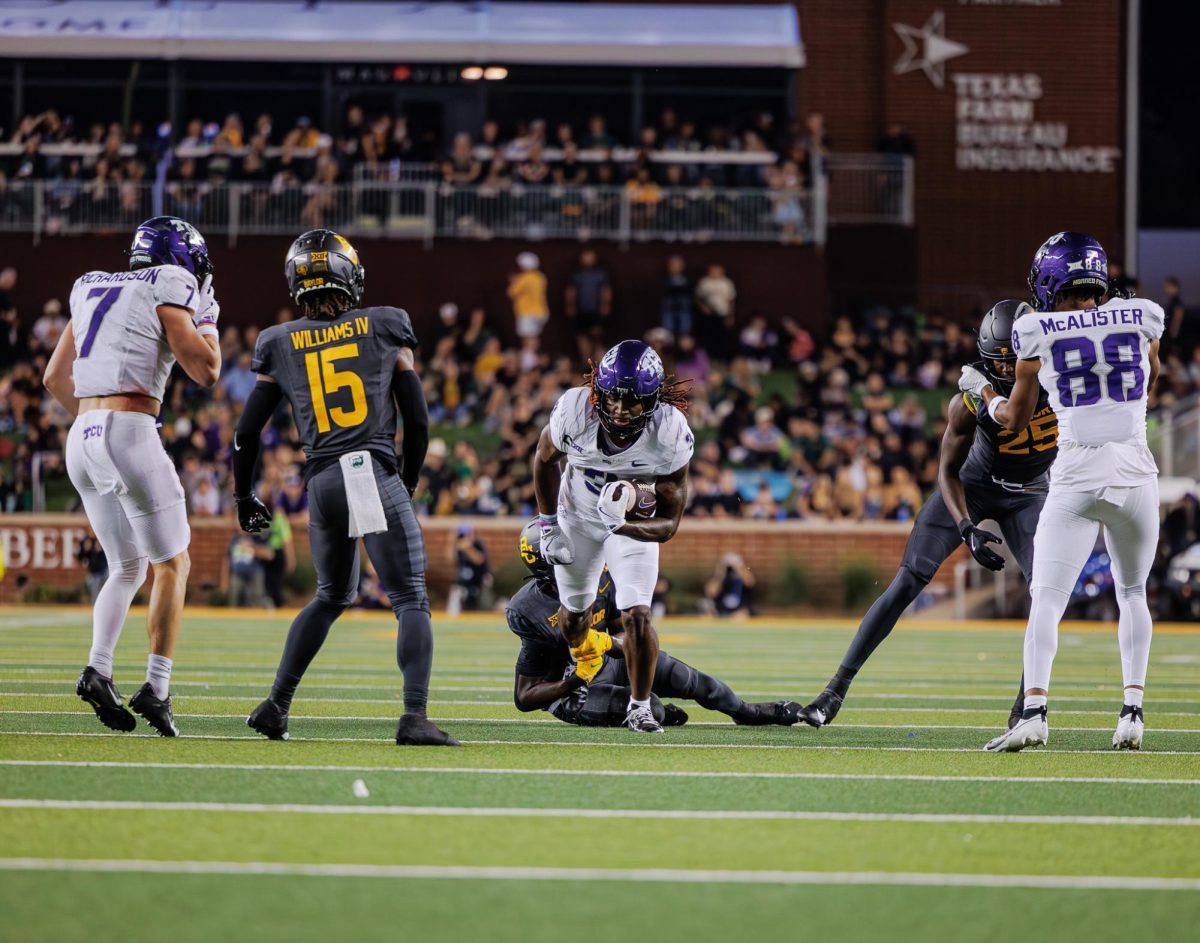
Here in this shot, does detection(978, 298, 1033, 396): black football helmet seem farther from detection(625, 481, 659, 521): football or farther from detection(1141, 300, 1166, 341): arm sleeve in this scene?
detection(625, 481, 659, 521): football

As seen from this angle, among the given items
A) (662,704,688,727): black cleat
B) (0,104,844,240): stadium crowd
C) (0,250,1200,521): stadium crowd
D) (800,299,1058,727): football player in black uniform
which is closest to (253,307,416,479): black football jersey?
(662,704,688,727): black cleat

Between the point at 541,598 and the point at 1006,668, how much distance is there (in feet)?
19.5

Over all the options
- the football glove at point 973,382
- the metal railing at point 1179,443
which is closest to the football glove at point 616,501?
the football glove at point 973,382

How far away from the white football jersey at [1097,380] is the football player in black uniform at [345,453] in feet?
8.75

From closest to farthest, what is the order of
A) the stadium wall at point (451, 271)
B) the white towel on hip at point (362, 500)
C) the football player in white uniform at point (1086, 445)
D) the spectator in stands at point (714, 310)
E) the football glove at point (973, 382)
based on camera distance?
the white towel on hip at point (362, 500)
the football player in white uniform at point (1086, 445)
the football glove at point (973, 382)
the spectator in stands at point (714, 310)
the stadium wall at point (451, 271)

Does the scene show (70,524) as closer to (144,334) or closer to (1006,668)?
(1006,668)

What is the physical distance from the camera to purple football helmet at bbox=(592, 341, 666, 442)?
759 cm

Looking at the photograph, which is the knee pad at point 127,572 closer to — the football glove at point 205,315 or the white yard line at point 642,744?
the white yard line at point 642,744

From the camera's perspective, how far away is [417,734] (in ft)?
23.2

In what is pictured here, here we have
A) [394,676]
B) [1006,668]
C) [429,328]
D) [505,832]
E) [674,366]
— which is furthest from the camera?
[429,328]

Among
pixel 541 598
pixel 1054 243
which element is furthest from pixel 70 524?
pixel 1054 243

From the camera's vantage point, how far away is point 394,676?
11.2 meters

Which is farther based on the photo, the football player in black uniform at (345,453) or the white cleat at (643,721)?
the white cleat at (643,721)

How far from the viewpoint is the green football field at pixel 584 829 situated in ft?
13.5
